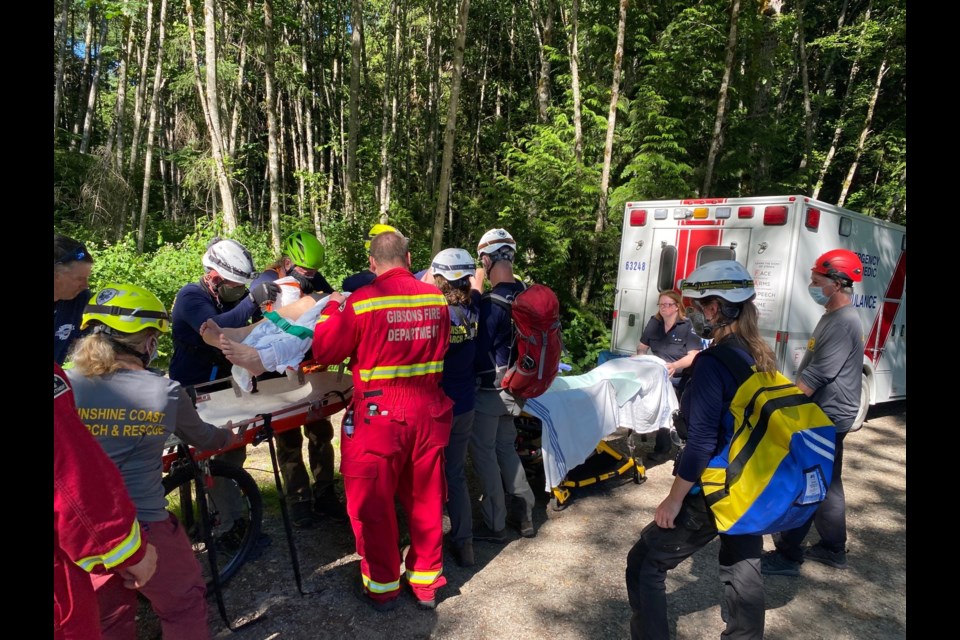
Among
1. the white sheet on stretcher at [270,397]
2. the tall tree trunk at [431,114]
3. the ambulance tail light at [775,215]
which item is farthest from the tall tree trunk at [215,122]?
the ambulance tail light at [775,215]

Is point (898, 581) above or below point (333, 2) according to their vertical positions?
A: below

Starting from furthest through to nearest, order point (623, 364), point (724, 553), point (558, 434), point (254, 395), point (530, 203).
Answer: point (530, 203), point (623, 364), point (558, 434), point (254, 395), point (724, 553)

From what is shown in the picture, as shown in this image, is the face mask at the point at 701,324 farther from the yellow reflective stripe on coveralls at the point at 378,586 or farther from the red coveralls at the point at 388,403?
the yellow reflective stripe on coveralls at the point at 378,586

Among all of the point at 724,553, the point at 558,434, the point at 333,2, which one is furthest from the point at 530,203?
the point at 333,2

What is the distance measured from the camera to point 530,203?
1123 centimetres

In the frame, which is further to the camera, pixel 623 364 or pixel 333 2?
pixel 333 2

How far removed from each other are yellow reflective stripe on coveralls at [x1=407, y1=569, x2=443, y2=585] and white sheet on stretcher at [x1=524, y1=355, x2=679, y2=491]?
1385mm

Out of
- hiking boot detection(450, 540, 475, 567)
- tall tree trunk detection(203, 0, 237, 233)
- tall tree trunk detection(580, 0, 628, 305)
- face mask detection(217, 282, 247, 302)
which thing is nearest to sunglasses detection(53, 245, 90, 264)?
face mask detection(217, 282, 247, 302)

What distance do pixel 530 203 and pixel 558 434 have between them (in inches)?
290

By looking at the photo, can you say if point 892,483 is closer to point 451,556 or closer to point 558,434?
point 558,434

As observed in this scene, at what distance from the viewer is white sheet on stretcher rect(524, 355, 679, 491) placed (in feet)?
15.1

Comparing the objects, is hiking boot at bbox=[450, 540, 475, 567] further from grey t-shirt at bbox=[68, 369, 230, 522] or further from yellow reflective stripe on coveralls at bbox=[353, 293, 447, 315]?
grey t-shirt at bbox=[68, 369, 230, 522]

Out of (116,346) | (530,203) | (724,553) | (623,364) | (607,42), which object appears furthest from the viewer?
(607,42)

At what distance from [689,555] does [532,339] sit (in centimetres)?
187
